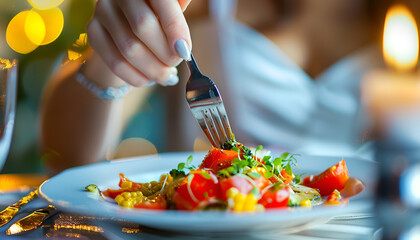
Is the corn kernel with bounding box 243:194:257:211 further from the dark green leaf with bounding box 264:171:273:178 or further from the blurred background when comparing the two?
the blurred background

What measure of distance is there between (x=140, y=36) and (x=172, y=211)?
0.43 meters

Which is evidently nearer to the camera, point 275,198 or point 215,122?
point 275,198

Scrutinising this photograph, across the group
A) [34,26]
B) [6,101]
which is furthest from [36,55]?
[6,101]

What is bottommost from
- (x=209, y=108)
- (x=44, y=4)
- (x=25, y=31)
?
(x=209, y=108)

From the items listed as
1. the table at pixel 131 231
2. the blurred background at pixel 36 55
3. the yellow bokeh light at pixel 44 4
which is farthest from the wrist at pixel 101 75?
the yellow bokeh light at pixel 44 4

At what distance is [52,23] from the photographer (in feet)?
12.6

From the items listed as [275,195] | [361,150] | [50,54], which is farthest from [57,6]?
[275,195]

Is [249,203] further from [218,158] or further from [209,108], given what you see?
[209,108]

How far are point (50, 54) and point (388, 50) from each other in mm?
3622

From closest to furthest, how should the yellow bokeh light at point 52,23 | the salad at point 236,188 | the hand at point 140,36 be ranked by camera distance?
the salad at point 236,188 → the hand at point 140,36 → the yellow bokeh light at point 52,23

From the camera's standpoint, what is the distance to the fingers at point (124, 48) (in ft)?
2.92

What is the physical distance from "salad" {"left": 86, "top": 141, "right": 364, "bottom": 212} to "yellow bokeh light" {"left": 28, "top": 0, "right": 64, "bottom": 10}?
139 inches

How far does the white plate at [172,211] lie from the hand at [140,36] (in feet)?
0.68

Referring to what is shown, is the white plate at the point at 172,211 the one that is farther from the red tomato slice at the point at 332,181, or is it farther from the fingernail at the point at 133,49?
the fingernail at the point at 133,49
